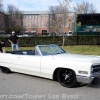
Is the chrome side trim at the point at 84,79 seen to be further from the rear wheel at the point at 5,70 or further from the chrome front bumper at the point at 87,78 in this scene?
the rear wheel at the point at 5,70

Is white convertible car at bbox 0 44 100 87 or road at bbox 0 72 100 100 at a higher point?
white convertible car at bbox 0 44 100 87

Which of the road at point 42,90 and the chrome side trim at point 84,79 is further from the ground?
the chrome side trim at point 84,79

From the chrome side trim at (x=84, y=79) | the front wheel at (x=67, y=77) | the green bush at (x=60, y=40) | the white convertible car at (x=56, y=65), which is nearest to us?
the chrome side trim at (x=84, y=79)

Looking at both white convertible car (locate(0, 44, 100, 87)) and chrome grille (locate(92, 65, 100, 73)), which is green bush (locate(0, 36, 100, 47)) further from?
chrome grille (locate(92, 65, 100, 73))

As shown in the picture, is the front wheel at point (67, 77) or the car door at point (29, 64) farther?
the car door at point (29, 64)

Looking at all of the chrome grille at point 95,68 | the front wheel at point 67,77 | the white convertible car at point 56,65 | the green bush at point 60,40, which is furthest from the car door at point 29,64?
the green bush at point 60,40

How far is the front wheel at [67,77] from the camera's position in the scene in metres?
5.12

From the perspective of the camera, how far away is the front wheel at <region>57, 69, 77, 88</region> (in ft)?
16.8

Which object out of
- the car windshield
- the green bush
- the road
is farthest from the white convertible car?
the green bush

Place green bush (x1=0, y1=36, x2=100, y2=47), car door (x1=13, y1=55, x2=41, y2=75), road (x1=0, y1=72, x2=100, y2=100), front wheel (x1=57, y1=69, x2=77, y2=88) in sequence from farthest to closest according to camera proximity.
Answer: green bush (x1=0, y1=36, x2=100, y2=47)
car door (x1=13, y1=55, x2=41, y2=75)
front wheel (x1=57, y1=69, x2=77, y2=88)
road (x1=0, y1=72, x2=100, y2=100)

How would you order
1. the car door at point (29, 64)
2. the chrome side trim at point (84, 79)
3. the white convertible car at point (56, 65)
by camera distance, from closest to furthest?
the chrome side trim at point (84, 79) < the white convertible car at point (56, 65) < the car door at point (29, 64)

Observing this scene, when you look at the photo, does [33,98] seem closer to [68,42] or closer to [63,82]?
[63,82]

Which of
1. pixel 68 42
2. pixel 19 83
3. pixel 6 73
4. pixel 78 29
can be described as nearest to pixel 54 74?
pixel 19 83

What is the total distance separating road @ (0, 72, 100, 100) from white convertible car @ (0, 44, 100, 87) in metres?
0.28
